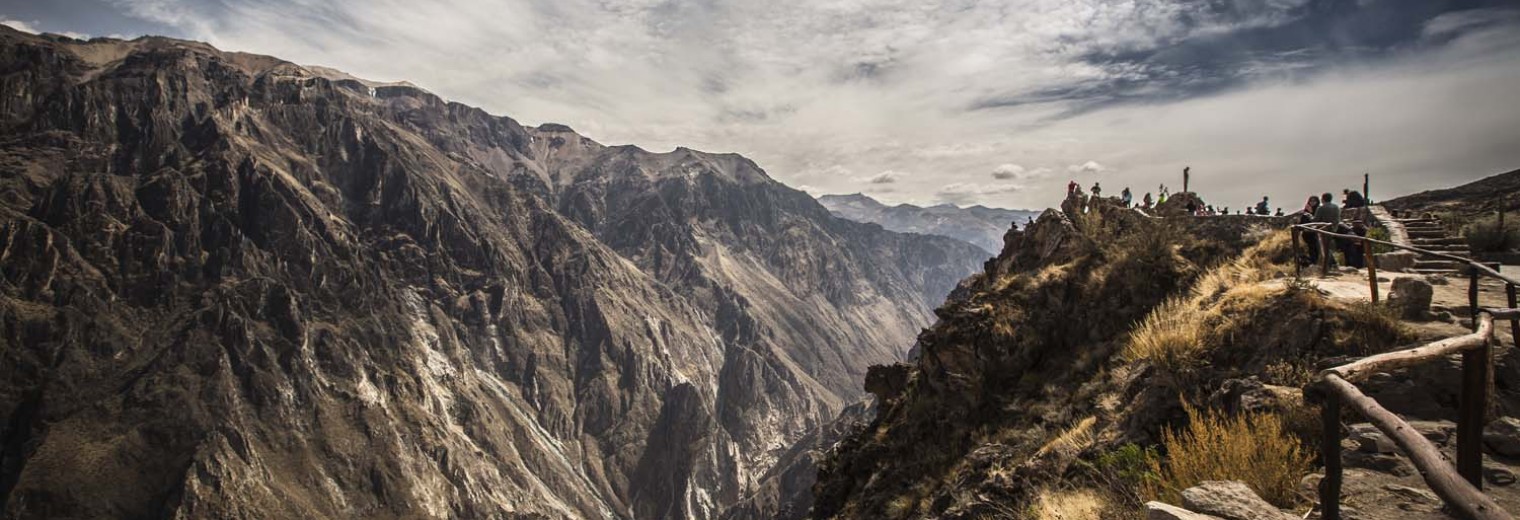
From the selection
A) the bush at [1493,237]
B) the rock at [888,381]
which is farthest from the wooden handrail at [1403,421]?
the bush at [1493,237]

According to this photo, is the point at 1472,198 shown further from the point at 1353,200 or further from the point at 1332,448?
the point at 1332,448

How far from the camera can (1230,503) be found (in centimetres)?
562

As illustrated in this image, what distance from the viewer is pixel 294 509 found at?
504 feet

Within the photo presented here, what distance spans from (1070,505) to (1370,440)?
2.76m

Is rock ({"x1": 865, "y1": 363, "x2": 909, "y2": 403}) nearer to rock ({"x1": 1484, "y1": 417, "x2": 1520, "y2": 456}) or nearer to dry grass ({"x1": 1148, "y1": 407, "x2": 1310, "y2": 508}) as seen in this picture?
dry grass ({"x1": 1148, "y1": 407, "x2": 1310, "y2": 508})

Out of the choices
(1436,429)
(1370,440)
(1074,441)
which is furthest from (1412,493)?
(1074,441)

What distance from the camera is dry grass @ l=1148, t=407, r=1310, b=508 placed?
6.37 metres

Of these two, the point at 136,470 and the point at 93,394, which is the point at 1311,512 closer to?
the point at 136,470

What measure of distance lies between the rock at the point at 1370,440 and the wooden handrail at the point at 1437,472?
3.26m

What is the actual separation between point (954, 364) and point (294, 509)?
589ft

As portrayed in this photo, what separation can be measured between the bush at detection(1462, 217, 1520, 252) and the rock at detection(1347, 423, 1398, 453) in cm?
2156

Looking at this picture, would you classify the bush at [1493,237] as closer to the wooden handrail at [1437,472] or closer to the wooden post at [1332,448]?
the wooden post at [1332,448]

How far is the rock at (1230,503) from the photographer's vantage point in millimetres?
5477

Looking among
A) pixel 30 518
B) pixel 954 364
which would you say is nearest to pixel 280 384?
pixel 30 518
